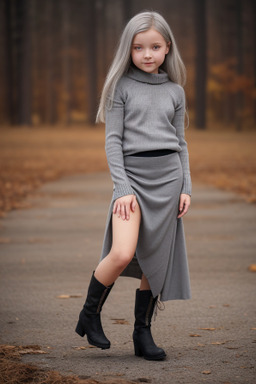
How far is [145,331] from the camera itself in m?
4.00

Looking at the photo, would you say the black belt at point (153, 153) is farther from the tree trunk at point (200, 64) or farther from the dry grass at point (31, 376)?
the tree trunk at point (200, 64)

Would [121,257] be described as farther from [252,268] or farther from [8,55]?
[8,55]

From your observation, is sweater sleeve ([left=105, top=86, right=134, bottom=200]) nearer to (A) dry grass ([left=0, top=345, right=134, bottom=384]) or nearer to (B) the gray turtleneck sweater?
(B) the gray turtleneck sweater

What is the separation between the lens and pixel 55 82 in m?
65.1

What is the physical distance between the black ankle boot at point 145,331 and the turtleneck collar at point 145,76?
1.16 meters

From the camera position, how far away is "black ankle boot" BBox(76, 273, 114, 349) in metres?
3.94

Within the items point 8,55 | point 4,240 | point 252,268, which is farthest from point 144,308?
point 8,55

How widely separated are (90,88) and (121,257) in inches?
1705

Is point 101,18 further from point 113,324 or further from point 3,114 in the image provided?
point 113,324

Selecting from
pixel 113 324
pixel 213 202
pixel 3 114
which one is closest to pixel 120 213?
pixel 113 324

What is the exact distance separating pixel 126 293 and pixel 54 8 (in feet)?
175

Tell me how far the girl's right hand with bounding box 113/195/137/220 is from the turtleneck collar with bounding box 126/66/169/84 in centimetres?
64

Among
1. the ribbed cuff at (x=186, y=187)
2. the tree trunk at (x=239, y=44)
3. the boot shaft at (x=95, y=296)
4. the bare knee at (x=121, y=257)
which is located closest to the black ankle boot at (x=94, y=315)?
the boot shaft at (x=95, y=296)

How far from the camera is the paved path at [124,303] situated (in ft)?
12.5
